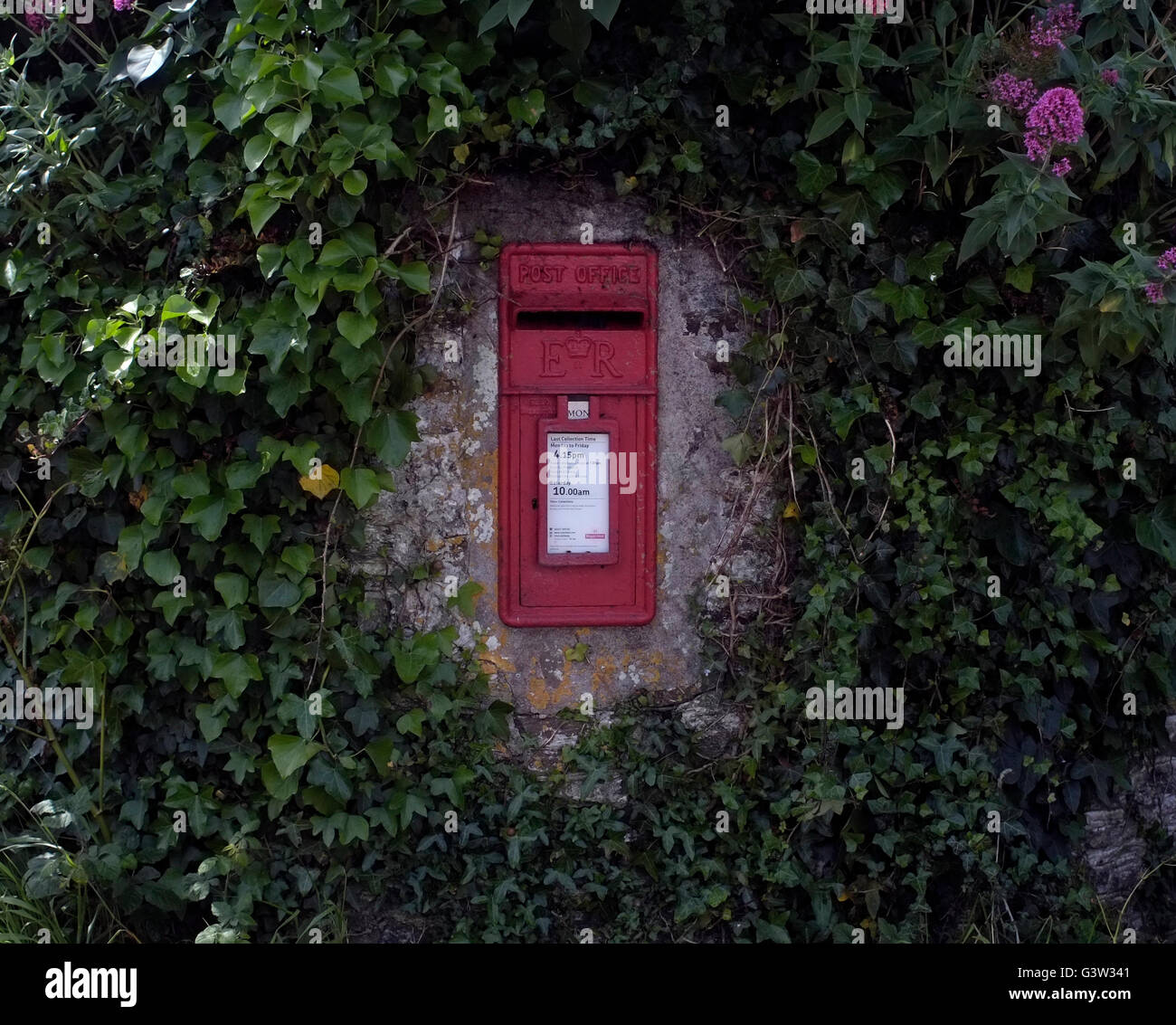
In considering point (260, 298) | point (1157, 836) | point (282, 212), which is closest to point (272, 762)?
Result: point (260, 298)

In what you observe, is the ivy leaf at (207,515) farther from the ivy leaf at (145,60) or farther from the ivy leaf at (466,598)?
the ivy leaf at (145,60)

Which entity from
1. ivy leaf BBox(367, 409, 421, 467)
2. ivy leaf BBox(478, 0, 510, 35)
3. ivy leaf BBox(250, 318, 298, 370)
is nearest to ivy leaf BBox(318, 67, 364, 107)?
ivy leaf BBox(478, 0, 510, 35)

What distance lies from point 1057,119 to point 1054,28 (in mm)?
297

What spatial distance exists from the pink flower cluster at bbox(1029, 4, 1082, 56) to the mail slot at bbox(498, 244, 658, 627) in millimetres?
1242

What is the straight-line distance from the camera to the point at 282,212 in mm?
3102

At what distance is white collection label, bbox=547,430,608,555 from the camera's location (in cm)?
331

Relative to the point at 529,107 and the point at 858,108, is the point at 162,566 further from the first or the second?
the point at 858,108

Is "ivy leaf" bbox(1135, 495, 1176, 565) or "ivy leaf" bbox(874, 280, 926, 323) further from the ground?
"ivy leaf" bbox(874, 280, 926, 323)

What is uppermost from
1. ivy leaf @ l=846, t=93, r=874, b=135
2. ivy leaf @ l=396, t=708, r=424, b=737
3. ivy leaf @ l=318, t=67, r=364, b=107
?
ivy leaf @ l=846, t=93, r=874, b=135

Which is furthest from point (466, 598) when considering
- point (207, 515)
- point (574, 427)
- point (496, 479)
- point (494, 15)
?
point (494, 15)

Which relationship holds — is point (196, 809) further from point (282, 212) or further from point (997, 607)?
point (997, 607)

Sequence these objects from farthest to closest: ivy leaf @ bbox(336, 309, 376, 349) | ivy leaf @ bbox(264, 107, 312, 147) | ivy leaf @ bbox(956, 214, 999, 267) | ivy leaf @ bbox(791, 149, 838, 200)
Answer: ivy leaf @ bbox(791, 149, 838, 200), ivy leaf @ bbox(956, 214, 999, 267), ivy leaf @ bbox(336, 309, 376, 349), ivy leaf @ bbox(264, 107, 312, 147)

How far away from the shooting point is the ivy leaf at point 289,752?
9.91 feet

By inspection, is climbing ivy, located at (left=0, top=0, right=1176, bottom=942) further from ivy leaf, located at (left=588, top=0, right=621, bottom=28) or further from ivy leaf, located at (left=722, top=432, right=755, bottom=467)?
ivy leaf, located at (left=588, top=0, right=621, bottom=28)
